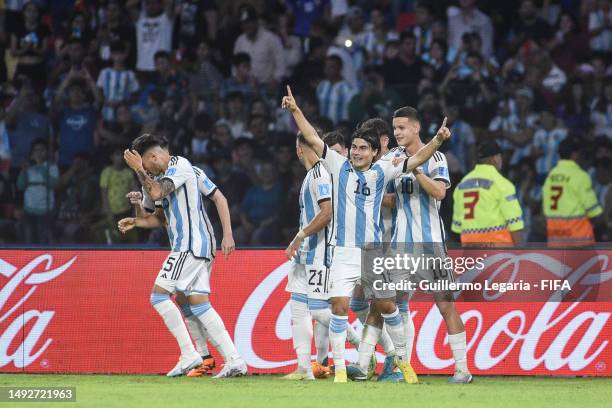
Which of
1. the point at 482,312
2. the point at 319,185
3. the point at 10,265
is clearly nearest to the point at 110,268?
the point at 10,265

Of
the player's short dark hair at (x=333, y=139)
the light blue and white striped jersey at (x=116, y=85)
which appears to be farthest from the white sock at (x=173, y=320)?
the light blue and white striped jersey at (x=116, y=85)

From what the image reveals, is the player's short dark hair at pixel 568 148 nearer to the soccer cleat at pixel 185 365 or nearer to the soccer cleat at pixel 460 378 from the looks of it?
the soccer cleat at pixel 460 378

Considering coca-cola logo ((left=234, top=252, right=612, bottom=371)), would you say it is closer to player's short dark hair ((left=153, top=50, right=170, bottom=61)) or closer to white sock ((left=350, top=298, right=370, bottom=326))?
white sock ((left=350, top=298, right=370, bottom=326))

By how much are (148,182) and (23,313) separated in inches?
81.7

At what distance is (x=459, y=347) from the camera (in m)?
10.5

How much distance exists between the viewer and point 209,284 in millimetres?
11461

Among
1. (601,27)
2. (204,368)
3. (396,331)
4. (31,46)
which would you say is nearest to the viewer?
(396,331)

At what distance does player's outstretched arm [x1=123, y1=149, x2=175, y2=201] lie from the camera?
10.7 meters

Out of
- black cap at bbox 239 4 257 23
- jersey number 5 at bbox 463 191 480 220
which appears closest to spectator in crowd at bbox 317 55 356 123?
black cap at bbox 239 4 257 23

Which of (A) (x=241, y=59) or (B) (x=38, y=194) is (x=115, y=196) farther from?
(A) (x=241, y=59)

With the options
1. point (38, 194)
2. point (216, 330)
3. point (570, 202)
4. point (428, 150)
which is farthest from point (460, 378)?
point (38, 194)

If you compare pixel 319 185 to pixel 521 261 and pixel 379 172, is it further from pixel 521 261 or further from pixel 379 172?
pixel 521 261

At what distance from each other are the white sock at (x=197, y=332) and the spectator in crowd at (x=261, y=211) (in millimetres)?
3952

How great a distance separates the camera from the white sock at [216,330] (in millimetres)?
10914
